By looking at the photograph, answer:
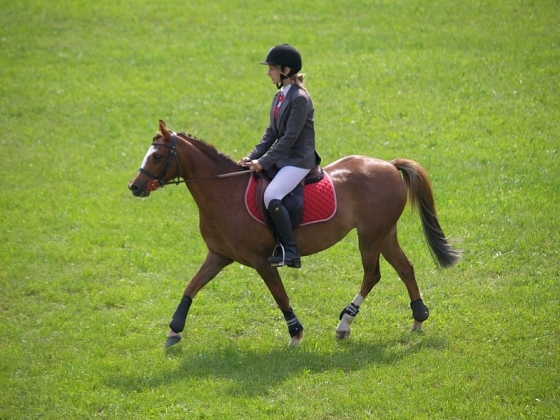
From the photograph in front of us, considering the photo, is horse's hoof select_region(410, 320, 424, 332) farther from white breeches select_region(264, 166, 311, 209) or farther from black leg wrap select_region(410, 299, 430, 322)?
white breeches select_region(264, 166, 311, 209)

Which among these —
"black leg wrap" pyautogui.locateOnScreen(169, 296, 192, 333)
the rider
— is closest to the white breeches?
the rider

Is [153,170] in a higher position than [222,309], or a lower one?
higher

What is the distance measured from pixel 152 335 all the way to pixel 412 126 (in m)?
8.35

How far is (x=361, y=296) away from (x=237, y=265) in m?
2.85

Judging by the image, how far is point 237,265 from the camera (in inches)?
449

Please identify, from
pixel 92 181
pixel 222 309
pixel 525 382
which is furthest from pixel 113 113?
pixel 525 382

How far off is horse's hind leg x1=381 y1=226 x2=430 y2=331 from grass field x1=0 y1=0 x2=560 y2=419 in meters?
0.24

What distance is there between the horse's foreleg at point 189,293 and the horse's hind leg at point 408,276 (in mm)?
2011

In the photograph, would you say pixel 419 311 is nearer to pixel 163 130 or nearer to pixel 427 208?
pixel 427 208

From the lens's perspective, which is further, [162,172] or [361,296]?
[361,296]

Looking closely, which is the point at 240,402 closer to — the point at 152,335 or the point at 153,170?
the point at 152,335

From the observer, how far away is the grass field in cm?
766

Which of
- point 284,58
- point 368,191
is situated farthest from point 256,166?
point 368,191

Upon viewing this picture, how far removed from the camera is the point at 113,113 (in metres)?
17.3
